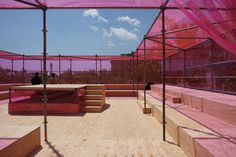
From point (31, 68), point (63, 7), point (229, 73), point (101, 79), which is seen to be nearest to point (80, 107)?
point (63, 7)

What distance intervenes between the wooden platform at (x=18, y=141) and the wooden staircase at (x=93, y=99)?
4075mm

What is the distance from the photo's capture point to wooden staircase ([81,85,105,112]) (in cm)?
786

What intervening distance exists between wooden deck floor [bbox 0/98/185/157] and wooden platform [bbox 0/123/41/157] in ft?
0.57

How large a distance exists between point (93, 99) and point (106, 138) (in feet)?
14.2

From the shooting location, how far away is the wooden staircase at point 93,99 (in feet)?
25.8

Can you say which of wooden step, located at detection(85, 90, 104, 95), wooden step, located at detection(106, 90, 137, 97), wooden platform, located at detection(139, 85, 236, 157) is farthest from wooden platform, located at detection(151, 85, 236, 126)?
wooden step, located at detection(106, 90, 137, 97)

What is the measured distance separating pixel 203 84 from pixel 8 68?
Answer: 475 inches

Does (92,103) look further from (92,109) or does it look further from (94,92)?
(94,92)

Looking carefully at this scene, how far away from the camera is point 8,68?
572 inches

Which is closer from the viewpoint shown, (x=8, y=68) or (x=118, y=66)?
(x=8, y=68)

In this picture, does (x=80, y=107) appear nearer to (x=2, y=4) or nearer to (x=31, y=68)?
(x=2, y=4)

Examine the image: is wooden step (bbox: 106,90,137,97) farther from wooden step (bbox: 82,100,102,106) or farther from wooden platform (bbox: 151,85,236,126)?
wooden platform (bbox: 151,85,236,126)

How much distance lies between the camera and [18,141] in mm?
3029

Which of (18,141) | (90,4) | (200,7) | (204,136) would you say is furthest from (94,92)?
(200,7)
